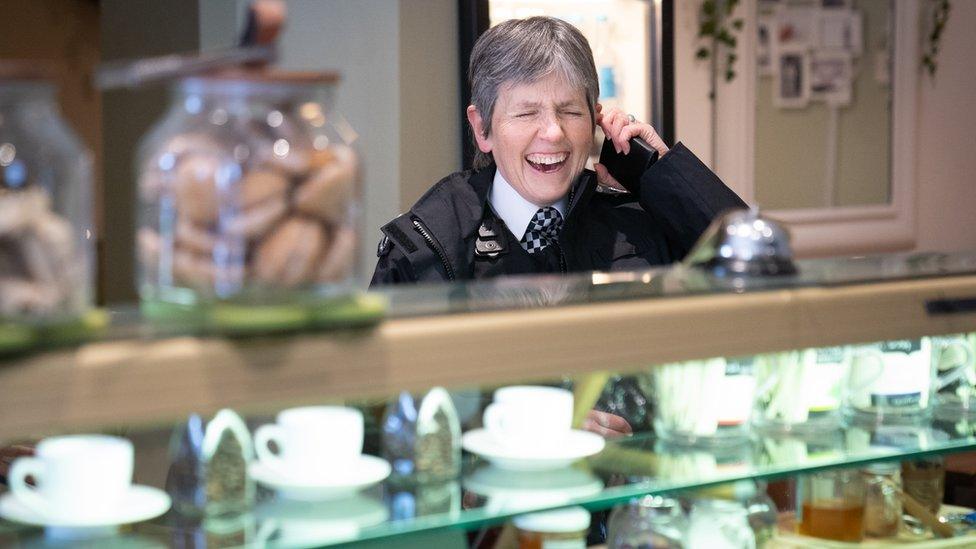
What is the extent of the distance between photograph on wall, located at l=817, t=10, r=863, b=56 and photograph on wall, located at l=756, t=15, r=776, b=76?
0.28m

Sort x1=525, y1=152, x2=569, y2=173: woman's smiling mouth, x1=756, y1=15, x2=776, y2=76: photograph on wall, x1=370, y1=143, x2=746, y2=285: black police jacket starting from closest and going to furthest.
A: x1=370, y1=143, x2=746, y2=285: black police jacket, x1=525, y1=152, x2=569, y2=173: woman's smiling mouth, x1=756, y1=15, x2=776, y2=76: photograph on wall

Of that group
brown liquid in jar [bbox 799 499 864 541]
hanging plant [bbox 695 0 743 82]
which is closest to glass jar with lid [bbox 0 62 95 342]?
brown liquid in jar [bbox 799 499 864 541]

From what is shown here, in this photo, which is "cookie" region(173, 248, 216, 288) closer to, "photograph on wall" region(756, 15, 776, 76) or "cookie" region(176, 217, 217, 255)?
"cookie" region(176, 217, 217, 255)

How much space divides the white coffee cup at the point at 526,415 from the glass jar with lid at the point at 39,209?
0.56 m

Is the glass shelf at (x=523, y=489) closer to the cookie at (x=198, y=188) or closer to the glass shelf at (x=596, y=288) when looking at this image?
the glass shelf at (x=596, y=288)

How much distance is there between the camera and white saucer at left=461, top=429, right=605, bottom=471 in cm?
153

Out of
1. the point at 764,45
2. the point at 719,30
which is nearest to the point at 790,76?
the point at 764,45

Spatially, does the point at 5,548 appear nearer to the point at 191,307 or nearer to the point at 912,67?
the point at 191,307

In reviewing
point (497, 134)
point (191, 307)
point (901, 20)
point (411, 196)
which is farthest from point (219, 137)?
point (901, 20)

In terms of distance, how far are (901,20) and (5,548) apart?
5.37 m

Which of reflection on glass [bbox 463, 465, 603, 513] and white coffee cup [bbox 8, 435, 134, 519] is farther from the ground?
white coffee cup [bbox 8, 435, 134, 519]

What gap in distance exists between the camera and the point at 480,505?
1.43 m

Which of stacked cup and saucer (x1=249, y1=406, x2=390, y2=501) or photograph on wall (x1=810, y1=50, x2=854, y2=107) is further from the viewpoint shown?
photograph on wall (x1=810, y1=50, x2=854, y2=107)

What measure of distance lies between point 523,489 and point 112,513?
18.9 inches
